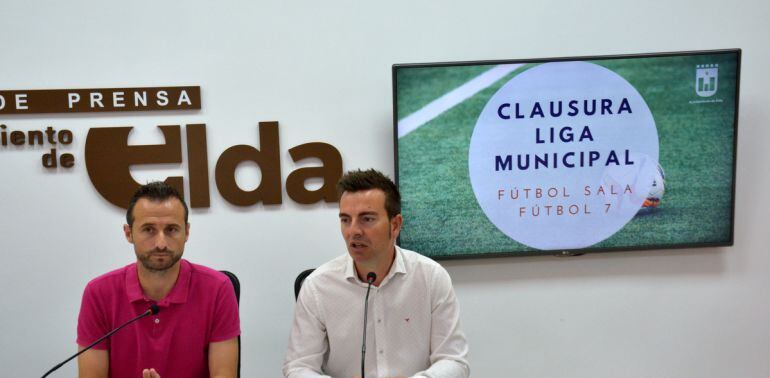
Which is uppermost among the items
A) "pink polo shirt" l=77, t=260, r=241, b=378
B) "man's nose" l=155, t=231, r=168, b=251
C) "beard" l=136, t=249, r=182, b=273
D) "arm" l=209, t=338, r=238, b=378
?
"man's nose" l=155, t=231, r=168, b=251

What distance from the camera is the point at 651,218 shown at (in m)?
2.76

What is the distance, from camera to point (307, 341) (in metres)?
2.05

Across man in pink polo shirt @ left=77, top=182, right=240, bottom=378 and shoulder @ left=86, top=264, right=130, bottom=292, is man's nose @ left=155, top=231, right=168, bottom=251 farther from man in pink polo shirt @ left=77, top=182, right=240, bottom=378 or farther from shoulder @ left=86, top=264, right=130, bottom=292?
shoulder @ left=86, top=264, right=130, bottom=292

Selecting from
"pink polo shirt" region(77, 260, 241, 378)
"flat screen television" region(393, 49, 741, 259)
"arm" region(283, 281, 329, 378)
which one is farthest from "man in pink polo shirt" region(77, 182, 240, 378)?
"flat screen television" region(393, 49, 741, 259)

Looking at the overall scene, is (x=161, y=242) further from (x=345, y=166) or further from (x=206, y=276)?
(x=345, y=166)

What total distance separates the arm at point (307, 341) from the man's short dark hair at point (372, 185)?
14.6 inches

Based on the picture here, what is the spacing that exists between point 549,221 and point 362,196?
1077 mm

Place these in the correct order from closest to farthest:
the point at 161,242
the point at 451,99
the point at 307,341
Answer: the point at 161,242, the point at 307,341, the point at 451,99

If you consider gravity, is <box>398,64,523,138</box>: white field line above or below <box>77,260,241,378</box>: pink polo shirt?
above

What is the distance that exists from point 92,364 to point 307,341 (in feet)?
2.16

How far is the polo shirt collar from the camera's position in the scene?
196cm

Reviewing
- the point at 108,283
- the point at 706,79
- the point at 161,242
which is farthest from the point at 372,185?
the point at 706,79

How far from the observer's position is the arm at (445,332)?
204 cm

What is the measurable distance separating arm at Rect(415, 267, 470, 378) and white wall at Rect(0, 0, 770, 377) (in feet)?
2.31
